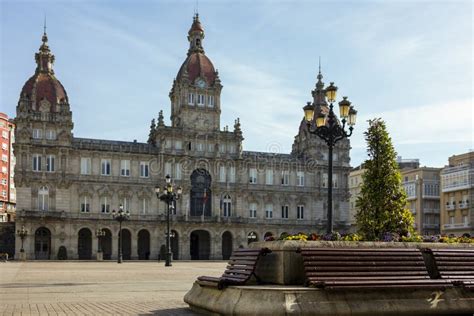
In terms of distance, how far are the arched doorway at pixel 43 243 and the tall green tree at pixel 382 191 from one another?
178 feet

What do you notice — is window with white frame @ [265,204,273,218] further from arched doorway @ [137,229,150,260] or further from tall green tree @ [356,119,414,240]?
tall green tree @ [356,119,414,240]

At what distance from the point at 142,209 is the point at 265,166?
18.0m

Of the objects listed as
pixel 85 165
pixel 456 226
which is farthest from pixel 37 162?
pixel 456 226

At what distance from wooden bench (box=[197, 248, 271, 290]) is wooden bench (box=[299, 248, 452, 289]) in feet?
3.86

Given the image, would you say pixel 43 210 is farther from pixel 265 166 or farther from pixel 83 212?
pixel 265 166

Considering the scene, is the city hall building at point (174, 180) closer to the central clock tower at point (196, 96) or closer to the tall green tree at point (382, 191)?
the central clock tower at point (196, 96)

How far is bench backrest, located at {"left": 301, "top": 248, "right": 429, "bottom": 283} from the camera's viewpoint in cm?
1278

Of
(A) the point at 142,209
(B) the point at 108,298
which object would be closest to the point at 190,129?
(A) the point at 142,209

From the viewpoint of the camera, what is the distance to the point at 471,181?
3228 inches

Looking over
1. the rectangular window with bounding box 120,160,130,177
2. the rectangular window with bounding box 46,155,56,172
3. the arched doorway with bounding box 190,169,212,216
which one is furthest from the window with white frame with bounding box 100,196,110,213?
the arched doorway with bounding box 190,169,212,216

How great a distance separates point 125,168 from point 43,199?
10.5m

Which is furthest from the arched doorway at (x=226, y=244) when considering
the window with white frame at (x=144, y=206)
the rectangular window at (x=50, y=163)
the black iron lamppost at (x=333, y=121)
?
the black iron lamppost at (x=333, y=121)

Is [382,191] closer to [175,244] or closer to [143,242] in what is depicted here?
[175,244]

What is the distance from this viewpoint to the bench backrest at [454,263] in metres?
14.2
